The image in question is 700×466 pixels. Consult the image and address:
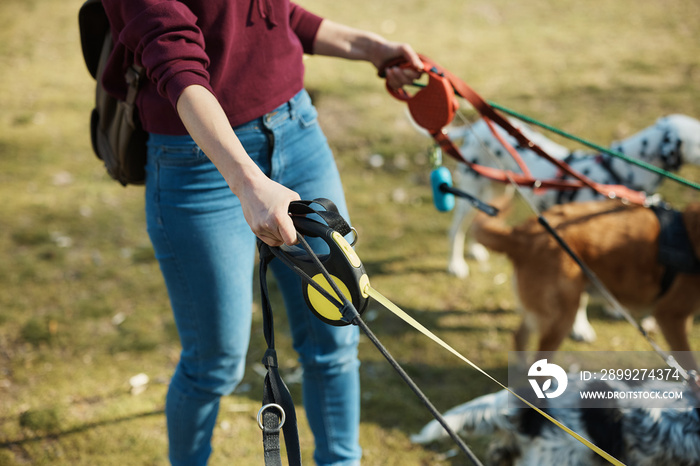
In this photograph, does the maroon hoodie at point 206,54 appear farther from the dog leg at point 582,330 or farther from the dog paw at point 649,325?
the dog paw at point 649,325

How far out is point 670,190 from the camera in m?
4.64

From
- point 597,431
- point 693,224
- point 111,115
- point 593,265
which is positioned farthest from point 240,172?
point 693,224

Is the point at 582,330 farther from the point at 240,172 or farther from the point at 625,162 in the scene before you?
the point at 240,172

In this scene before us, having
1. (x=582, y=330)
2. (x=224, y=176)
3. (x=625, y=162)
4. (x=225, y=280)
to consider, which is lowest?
(x=582, y=330)

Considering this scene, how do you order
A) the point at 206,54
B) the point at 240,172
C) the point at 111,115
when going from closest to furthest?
the point at 240,172
the point at 206,54
the point at 111,115

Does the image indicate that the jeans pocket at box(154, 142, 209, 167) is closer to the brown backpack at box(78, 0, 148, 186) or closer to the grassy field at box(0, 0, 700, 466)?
the brown backpack at box(78, 0, 148, 186)

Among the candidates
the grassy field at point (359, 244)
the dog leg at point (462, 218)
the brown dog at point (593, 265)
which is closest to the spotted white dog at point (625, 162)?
the dog leg at point (462, 218)

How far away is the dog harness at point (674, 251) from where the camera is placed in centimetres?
262

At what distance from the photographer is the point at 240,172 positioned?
1.25 metres

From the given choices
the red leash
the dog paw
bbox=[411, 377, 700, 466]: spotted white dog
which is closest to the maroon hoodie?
the red leash

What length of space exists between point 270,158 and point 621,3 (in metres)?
9.75

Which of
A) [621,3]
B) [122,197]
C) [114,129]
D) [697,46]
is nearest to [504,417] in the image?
[114,129]

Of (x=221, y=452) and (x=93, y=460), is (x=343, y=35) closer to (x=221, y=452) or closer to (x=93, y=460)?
(x=221, y=452)

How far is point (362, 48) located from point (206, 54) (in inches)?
29.5
